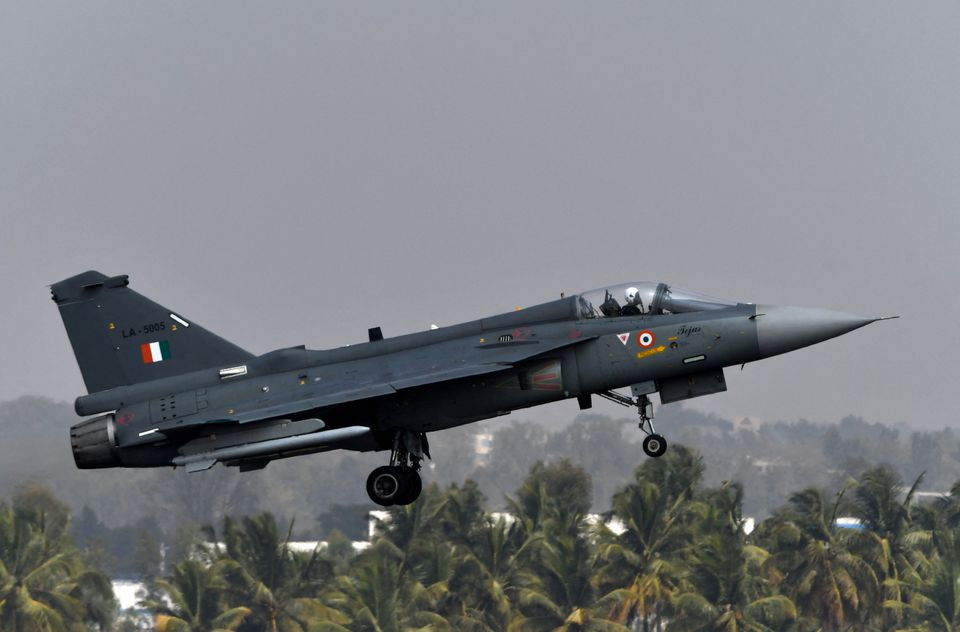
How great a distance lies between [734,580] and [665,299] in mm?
47634

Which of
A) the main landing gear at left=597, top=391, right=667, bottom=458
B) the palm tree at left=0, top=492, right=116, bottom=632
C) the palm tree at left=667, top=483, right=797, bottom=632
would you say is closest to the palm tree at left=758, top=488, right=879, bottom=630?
the palm tree at left=667, top=483, right=797, bottom=632

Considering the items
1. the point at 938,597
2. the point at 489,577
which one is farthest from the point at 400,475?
the point at 938,597

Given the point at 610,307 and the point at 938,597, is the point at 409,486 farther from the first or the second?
the point at 938,597

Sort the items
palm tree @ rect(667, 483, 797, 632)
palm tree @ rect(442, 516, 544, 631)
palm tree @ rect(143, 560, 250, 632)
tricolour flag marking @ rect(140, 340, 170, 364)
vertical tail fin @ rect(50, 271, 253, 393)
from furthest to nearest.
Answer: palm tree @ rect(442, 516, 544, 631)
palm tree @ rect(143, 560, 250, 632)
palm tree @ rect(667, 483, 797, 632)
tricolour flag marking @ rect(140, 340, 170, 364)
vertical tail fin @ rect(50, 271, 253, 393)

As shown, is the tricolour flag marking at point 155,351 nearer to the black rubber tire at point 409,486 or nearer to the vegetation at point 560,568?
the black rubber tire at point 409,486

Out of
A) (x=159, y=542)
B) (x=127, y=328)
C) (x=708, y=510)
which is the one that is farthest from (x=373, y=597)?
(x=159, y=542)

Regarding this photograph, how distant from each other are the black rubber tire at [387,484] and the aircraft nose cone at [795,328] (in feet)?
22.4

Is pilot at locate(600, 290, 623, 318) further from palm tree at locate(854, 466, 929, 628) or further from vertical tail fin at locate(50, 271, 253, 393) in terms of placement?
palm tree at locate(854, 466, 929, 628)

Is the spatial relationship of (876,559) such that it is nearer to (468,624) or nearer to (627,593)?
(627,593)

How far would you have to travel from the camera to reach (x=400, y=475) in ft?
87.1

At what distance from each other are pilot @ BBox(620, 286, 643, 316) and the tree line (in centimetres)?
4440

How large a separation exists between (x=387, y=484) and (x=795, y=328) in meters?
7.74

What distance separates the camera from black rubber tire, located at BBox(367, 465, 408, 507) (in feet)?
87.0

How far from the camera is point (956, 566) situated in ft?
238
